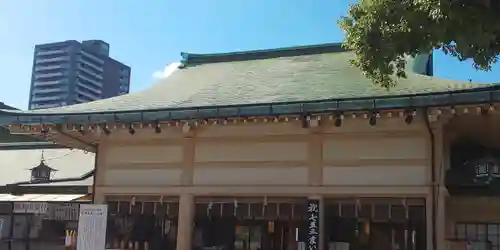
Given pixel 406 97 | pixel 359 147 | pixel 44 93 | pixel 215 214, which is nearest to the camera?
pixel 406 97

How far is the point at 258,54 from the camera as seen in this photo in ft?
43.6

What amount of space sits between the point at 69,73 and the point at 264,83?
38071 millimetres

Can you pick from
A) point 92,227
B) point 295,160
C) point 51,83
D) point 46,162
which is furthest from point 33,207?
point 51,83

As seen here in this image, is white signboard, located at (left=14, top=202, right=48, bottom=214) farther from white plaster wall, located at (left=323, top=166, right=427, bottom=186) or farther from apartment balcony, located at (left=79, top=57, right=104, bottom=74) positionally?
apartment balcony, located at (left=79, top=57, right=104, bottom=74)

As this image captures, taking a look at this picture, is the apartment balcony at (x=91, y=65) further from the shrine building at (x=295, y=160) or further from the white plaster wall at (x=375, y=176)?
the white plaster wall at (x=375, y=176)

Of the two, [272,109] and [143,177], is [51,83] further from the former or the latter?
[272,109]

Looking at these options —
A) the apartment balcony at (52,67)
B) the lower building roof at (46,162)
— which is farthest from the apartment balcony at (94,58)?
the lower building roof at (46,162)

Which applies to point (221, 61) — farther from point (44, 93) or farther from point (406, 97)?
point (44, 93)

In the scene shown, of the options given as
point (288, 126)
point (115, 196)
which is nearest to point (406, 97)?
point (288, 126)

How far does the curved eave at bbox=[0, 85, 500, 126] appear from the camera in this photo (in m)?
7.94

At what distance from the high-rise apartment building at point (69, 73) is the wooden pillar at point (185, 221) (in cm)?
3552

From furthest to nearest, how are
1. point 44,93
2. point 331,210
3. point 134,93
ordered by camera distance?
point 44,93
point 134,93
point 331,210

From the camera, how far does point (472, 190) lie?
370 inches

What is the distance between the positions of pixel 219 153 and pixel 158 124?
115 centimetres
